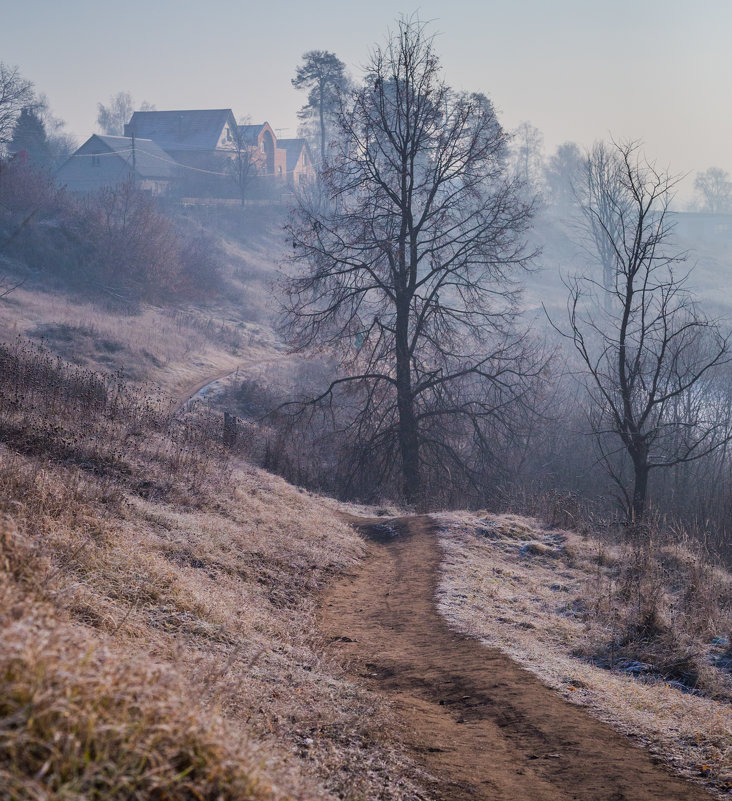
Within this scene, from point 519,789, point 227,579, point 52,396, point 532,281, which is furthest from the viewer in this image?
point 532,281

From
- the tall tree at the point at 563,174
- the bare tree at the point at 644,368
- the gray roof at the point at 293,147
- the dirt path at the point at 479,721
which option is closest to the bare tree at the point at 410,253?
the bare tree at the point at 644,368

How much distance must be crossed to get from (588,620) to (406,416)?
40.4 ft

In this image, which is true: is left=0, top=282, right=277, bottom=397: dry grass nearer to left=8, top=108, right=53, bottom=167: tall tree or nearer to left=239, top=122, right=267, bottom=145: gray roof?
left=8, top=108, right=53, bottom=167: tall tree

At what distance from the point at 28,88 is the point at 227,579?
2719 inches

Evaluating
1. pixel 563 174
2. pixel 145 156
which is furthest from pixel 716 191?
pixel 145 156

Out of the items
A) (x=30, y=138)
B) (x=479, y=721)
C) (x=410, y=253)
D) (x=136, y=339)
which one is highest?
(x=30, y=138)

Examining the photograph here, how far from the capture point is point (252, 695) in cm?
466

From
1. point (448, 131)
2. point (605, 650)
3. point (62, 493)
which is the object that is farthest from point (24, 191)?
point (605, 650)

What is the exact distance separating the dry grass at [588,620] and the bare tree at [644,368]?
1707 mm

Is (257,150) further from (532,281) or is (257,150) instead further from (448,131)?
(448,131)

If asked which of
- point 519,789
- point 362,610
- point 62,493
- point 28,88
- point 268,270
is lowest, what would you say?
point 362,610

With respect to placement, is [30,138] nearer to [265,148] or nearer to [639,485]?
[265,148]

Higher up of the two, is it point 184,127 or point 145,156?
point 184,127

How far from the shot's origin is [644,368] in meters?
32.6
